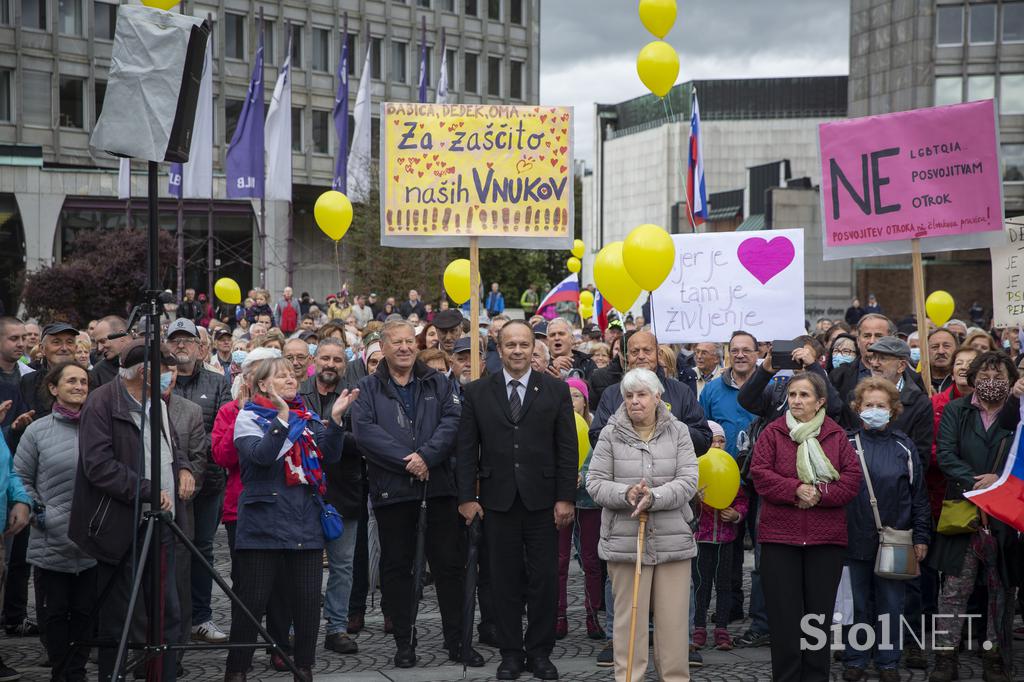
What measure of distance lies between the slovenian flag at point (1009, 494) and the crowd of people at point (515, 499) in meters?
0.15

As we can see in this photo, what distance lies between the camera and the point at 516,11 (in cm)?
6138

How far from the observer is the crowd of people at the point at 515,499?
6.73 meters

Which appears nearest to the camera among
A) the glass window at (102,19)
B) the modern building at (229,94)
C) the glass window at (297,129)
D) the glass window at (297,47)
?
the modern building at (229,94)

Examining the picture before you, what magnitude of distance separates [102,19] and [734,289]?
147ft

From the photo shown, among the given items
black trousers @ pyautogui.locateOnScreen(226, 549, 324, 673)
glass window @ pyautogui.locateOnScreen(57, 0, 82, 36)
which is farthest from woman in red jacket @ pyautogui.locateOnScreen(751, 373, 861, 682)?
glass window @ pyautogui.locateOnScreen(57, 0, 82, 36)

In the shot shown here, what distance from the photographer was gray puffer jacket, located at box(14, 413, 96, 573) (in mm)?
7023

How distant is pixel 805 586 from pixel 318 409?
11.7ft

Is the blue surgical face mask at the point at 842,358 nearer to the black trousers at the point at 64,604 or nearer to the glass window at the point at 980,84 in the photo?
the black trousers at the point at 64,604

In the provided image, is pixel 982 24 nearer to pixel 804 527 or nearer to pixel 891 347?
pixel 891 347

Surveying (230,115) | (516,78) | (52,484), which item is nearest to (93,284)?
(230,115)

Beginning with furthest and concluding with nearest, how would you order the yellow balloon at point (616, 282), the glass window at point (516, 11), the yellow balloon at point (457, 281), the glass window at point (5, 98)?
the glass window at point (516, 11) → the glass window at point (5, 98) → the yellow balloon at point (457, 281) → the yellow balloon at point (616, 282)

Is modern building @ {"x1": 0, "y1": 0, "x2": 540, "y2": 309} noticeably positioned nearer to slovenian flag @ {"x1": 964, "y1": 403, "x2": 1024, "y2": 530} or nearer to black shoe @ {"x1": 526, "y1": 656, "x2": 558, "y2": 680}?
black shoe @ {"x1": 526, "y1": 656, "x2": 558, "y2": 680}

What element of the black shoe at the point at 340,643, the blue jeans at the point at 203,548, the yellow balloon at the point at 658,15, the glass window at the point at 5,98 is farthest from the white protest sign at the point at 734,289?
the glass window at the point at 5,98

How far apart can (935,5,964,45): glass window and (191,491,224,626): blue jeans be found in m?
53.9
